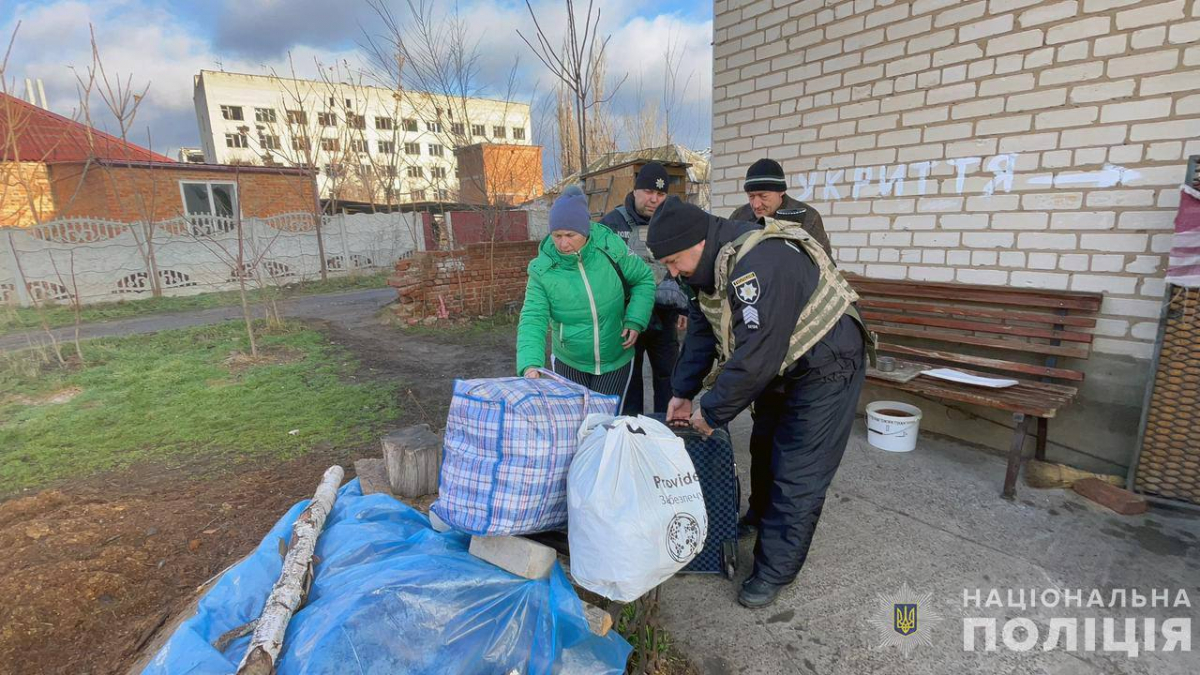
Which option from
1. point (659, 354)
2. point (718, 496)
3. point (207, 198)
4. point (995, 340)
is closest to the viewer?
point (718, 496)

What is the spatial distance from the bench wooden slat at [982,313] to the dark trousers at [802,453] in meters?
1.59

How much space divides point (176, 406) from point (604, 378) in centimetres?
440

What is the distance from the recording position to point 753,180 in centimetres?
348

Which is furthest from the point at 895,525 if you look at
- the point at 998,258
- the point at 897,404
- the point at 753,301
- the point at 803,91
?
the point at 803,91

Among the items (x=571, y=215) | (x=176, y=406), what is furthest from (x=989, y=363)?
(x=176, y=406)

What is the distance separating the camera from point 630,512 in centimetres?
138

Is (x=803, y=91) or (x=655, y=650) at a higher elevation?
(x=803, y=91)

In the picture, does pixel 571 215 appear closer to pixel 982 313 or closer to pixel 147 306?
pixel 982 313

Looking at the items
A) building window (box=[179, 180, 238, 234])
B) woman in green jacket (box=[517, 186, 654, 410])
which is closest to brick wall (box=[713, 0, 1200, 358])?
woman in green jacket (box=[517, 186, 654, 410])

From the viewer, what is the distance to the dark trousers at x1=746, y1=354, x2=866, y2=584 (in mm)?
2051

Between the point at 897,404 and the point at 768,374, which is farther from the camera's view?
the point at 897,404

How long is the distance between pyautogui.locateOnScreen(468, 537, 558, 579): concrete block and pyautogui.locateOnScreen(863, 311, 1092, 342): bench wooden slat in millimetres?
3175

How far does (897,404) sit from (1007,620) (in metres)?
1.71

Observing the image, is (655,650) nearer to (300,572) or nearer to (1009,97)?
(300,572)
